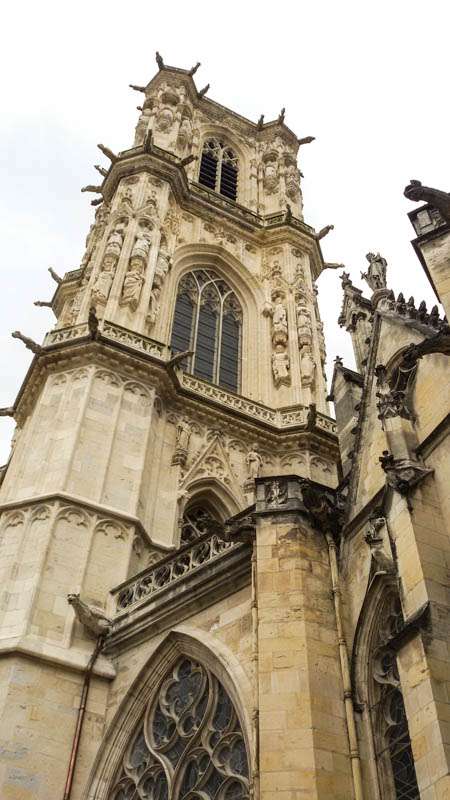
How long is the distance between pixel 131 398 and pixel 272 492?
586 centimetres

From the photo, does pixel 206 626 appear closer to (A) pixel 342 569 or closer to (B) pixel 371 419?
(A) pixel 342 569

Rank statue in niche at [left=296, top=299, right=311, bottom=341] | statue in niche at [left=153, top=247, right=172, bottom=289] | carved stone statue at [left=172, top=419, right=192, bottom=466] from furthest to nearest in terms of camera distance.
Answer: statue in niche at [left=296, top=299, right=311, bottom=341] → statue in niche at [left=153, top=247, right=172, bottom=289] → carved stone statue at [left=172, top=419, right=192, bottom=466]

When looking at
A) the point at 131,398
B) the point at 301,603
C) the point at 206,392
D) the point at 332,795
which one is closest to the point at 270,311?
the point at 206,392

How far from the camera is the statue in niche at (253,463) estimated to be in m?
15.9

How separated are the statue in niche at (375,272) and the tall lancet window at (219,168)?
1238cm

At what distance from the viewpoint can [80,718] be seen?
1016 cm

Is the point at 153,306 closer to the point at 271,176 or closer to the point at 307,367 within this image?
the point at 307,367

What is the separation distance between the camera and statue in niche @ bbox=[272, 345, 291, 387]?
18719mm

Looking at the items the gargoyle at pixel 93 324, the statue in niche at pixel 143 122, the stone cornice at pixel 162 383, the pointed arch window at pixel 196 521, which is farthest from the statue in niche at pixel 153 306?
the statue in niche at pixel 143 122

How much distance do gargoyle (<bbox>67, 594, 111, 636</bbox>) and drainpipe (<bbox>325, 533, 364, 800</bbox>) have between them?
3630mm

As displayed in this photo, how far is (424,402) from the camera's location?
969 cm

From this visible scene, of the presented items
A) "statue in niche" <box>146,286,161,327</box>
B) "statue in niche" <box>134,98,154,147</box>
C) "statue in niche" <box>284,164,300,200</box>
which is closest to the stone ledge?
"statue in niche" <box>146,286,161,327</box>

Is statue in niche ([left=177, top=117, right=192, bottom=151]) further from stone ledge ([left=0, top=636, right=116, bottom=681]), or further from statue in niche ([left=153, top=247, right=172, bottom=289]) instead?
stone ledge ([left=0, top=636, right=116, bottom=681])

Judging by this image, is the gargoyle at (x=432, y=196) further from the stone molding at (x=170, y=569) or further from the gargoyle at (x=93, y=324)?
the gargoyle at (x=93, y=324)
